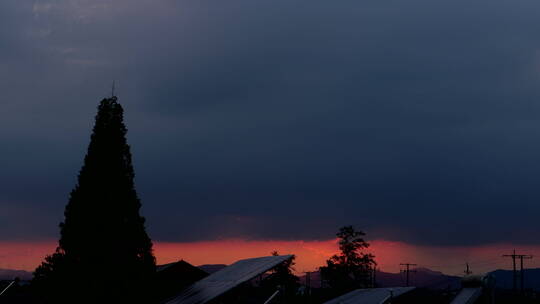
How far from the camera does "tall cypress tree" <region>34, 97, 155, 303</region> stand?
1581 inches

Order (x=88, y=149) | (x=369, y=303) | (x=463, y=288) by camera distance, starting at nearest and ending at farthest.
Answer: (x=369, y=303), (x=88, y=149), (x=463, y=288)

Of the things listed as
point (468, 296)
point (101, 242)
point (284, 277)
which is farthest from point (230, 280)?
point (284, 277)

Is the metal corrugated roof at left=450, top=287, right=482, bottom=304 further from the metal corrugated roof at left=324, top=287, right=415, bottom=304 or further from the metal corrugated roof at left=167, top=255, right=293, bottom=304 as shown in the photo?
the metal corrugated roof at left=167, top=255, right=293, bottom=304

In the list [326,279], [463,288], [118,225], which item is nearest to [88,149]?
[118,225]

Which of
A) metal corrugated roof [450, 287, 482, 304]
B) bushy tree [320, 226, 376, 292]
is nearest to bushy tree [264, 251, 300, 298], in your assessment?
bushy tree [320, 226, 376, 292]

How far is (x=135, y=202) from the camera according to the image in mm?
41562

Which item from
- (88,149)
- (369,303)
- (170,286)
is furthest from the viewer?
(170,286)

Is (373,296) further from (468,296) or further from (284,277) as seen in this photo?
(284,277)

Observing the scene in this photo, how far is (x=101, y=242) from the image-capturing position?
40531mm

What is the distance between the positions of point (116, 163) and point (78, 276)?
7.07m

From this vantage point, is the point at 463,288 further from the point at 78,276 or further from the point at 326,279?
the point at 326,279

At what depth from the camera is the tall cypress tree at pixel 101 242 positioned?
40.2 metres

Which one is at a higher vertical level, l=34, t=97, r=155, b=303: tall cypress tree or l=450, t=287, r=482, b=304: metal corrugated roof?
l=34, t=97, r=155, b=303: tall cypress tree

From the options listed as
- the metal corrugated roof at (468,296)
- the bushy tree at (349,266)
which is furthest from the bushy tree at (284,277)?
the metal corrugated roof at (468,296)
